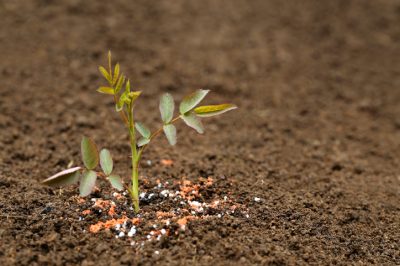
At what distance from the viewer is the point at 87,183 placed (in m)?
1.43

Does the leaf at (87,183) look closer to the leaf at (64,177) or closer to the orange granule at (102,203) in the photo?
the leaf at (64,177)

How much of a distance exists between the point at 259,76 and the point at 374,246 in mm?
1461

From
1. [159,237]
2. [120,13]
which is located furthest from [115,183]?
[120,13]

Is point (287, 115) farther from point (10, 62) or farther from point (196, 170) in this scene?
point (10, 62)

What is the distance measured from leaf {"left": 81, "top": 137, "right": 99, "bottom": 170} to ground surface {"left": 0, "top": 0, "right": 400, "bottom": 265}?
0.66ft

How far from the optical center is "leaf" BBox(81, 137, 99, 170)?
1.47 meters

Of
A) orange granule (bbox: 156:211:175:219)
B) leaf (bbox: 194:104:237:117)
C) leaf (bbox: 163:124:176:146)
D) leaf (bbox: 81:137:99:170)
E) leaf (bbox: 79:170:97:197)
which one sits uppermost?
leaf (bbox: 194:104:237:117)

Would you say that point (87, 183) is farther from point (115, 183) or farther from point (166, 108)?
point (166, 108)

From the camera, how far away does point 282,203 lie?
5.69 feet

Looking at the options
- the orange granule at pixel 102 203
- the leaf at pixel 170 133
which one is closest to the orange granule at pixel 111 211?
the orange granule at pixel 102 203

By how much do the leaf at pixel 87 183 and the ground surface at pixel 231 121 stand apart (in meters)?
0.16

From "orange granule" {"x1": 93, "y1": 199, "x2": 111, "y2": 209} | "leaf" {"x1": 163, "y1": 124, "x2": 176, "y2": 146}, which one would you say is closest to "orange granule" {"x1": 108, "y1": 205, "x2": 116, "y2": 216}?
"orange granule" {"x1": 93, "y1": 199, "x2": 111, "y2": 209}

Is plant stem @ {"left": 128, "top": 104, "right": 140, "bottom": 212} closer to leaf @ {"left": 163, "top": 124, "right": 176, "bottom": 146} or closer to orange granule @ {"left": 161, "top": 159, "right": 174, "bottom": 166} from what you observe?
leaf @ {"left": 163, "top": 124, "right": 176, "bottom": 146}

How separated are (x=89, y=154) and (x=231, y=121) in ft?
3.79
